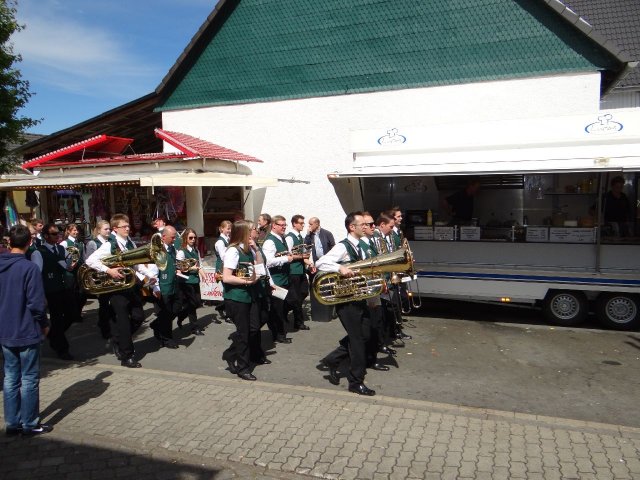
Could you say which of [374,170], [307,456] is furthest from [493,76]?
[307,456]

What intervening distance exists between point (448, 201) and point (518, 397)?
5053 millimetres

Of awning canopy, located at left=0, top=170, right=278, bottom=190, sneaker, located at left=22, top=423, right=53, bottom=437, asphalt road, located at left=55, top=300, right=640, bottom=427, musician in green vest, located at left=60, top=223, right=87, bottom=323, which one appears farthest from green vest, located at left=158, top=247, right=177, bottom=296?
sneaker, located at left=22, top=423, right=53, bottom=437

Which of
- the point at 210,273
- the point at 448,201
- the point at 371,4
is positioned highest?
the point at 371,4

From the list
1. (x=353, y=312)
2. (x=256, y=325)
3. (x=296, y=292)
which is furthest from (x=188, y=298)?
(x=353, y=312)

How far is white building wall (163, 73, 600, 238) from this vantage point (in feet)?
34.2

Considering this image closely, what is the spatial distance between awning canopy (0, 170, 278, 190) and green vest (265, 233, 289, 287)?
8.73ft

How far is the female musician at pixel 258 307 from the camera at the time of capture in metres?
5.97

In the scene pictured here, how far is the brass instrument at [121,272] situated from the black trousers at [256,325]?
1.52 m

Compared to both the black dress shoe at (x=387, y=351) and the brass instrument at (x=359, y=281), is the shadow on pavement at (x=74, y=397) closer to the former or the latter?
the brass instrument at (x=359, y=281)

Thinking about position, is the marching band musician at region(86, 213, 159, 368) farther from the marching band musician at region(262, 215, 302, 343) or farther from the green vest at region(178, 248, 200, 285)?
the marching band musician at region(262, 215, 302, 343)

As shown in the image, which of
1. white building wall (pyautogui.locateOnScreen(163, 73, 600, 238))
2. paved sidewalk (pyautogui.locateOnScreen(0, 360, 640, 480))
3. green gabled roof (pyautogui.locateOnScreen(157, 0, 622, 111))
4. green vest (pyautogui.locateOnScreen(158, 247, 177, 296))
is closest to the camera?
paved sidewalk (pyautogui.locateOnScreen(0, 360, 640, 480))

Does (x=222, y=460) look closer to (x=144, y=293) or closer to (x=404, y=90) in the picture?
(x=144, y=293)

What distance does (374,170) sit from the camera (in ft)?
27.9

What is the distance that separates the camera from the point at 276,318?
7.52 metres
